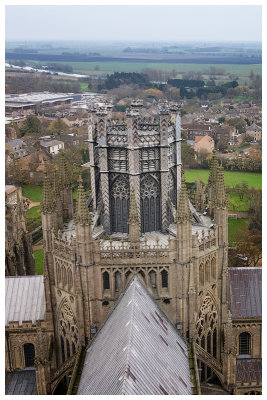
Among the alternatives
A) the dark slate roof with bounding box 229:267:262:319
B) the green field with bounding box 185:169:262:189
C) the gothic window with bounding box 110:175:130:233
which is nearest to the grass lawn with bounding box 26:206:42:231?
the green field with bounding box 185:169:262:189

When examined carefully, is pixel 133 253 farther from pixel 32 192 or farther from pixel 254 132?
pixel 254 132

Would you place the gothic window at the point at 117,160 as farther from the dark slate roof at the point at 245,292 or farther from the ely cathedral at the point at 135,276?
the dark slate roof at the point at 245,292

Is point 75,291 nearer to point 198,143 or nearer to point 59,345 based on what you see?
point 59,345

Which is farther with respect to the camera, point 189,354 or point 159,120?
point 159,120

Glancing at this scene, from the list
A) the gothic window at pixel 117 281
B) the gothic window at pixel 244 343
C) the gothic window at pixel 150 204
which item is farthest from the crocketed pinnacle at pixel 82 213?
the gothic window at pixel 244 343

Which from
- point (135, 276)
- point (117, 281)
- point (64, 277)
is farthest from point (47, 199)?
point (135, 276)

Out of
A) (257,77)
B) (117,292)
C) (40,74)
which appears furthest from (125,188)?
(40,74)
